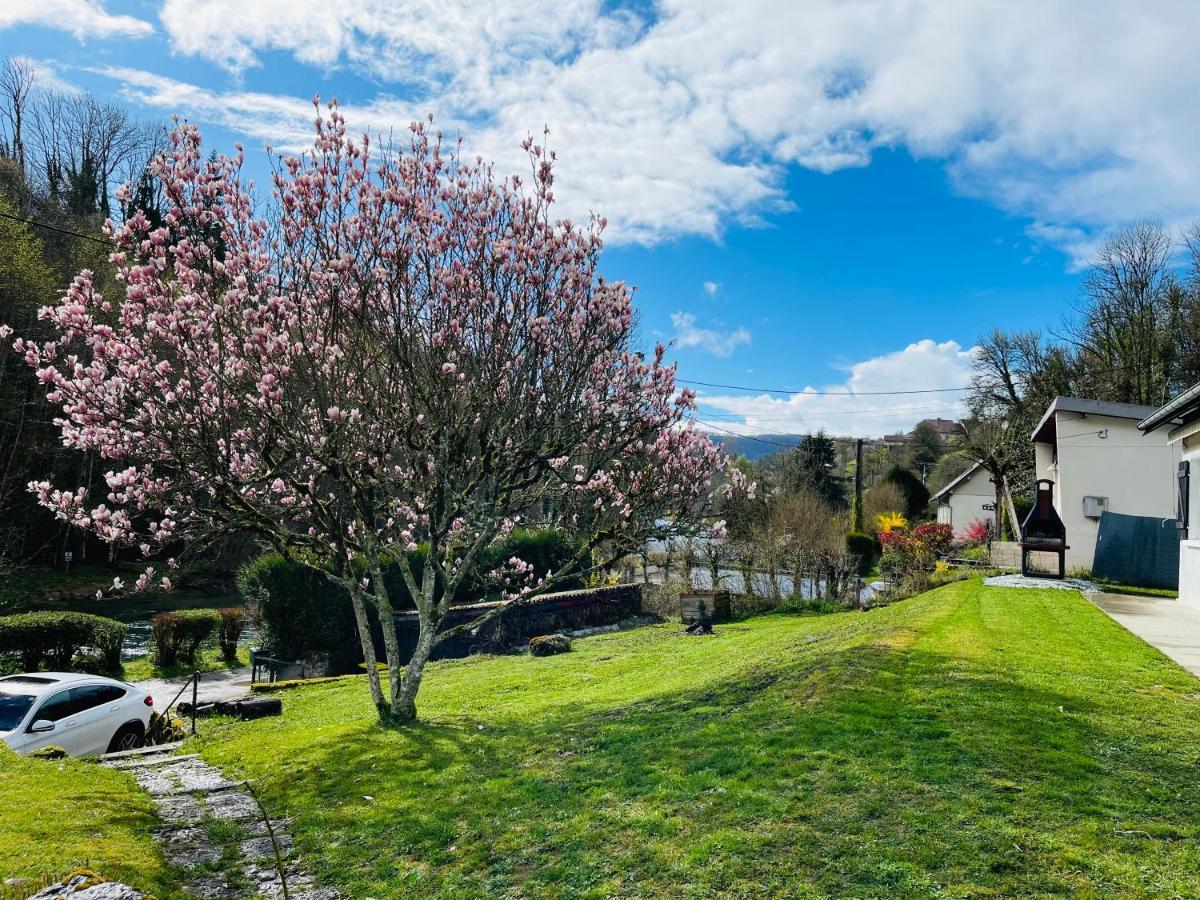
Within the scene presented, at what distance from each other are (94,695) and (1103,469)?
26774 mm

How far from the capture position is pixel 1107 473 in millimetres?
23688

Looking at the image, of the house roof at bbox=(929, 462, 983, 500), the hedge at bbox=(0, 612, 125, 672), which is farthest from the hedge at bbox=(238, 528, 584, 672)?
the house roof at bbox=(929, 462, 983, 500)

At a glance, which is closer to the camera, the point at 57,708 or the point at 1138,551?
the point at 57,708

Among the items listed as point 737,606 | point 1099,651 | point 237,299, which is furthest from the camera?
point 737,606

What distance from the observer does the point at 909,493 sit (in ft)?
170

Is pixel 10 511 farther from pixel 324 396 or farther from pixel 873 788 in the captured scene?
pixel 873 788

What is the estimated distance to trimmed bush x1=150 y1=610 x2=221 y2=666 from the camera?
68.1 feet

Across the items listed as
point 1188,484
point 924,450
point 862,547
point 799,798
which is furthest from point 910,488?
point 799,798

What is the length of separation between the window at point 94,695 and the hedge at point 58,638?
23.8 ft

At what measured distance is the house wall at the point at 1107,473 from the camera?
913 inches

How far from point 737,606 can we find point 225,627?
16.2m

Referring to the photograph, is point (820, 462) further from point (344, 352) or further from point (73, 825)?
point (73, 825)

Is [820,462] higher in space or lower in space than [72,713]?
higher

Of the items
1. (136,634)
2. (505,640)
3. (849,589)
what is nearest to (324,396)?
(505,640)
